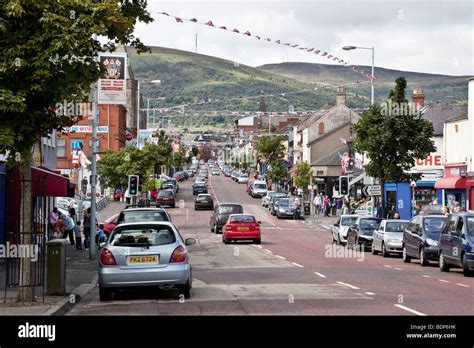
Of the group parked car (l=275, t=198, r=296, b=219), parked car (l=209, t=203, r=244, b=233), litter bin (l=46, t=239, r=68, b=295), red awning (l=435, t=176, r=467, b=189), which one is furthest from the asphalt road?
parked car (l=275, t=198, r=296, b=219)

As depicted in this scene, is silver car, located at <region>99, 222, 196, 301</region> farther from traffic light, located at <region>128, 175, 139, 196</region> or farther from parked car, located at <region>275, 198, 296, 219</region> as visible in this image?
parked car, located at <region>275, 198, 296, 219</region>

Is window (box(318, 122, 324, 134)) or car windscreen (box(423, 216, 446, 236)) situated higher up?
window (box(318, 122, 324, 134))

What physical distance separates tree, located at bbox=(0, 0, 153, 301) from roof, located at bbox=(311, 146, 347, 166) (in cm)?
8030

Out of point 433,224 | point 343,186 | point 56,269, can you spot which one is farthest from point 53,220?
point 343,186

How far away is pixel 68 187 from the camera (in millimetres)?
33812

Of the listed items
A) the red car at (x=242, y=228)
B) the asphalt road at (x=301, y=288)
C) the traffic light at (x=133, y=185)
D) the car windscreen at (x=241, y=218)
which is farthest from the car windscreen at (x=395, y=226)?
the traffic light at (x=133, y=185)

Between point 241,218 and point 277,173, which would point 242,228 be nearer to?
point 241,218

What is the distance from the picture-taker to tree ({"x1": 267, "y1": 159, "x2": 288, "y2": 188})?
4370 inches

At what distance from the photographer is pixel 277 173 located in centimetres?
11094

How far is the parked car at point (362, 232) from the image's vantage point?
4034 cm

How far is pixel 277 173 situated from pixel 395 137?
6287 cm

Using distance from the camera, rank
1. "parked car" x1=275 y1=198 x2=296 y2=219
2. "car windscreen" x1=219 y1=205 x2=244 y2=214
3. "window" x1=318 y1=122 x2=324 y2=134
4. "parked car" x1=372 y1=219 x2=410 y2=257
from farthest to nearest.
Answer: "window" x1=318 y1=122 x2=324 y2=134, "parked car" x1=275 y1=198 x2=296 y2=219, "car windscreen" x1=219 y1=205 x2=244 y2=214, "parked car" x1=372 y1=219 x2=410 y2=257
